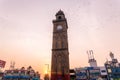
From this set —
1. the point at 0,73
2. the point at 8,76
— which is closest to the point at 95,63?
the point at 8,76

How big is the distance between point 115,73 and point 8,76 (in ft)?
147

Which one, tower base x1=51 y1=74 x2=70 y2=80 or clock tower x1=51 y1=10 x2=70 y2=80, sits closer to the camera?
tower base x1=51 y1=74 x2=70 y2=80

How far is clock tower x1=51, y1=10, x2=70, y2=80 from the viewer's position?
38.7 m

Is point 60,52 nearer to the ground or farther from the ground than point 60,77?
farther from the ground

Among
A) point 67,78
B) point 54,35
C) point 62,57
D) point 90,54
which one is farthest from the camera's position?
point 90,54

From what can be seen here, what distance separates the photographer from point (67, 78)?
124ft

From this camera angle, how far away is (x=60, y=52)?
4122cm

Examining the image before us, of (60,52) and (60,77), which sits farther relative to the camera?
(60,52)

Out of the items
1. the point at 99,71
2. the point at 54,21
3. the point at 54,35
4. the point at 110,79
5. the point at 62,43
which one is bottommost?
the point at 110,79

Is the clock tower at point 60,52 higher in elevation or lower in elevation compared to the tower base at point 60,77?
higher

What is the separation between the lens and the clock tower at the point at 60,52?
3869cm

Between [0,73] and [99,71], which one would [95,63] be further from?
[0,73]

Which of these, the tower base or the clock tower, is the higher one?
the clock tower

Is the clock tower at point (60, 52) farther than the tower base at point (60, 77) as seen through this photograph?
Yes
